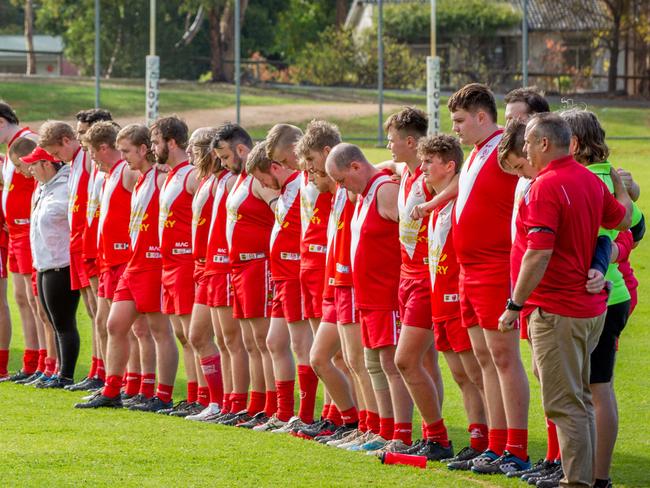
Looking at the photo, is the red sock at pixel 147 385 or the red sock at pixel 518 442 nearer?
the red sock at pixel 518 442

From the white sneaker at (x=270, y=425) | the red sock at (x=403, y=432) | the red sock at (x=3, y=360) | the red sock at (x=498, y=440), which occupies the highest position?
the red sock at (x=498, y=440)

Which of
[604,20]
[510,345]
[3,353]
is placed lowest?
[3,353]

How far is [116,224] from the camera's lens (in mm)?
11156

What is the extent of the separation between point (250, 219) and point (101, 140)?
184 cm

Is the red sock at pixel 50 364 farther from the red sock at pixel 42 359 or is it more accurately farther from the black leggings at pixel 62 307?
the black leggings at pixel 62 307

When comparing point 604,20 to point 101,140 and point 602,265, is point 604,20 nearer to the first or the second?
point 101,140

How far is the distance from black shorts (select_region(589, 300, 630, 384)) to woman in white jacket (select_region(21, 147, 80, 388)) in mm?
5887

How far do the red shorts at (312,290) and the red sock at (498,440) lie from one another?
1903 millimetres

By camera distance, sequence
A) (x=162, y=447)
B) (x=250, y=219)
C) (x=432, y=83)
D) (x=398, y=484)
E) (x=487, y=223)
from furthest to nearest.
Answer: (x=432, y=83) → (x=250, y=219) → (x=162, y=447) → (x=487, y=223) → (x=398, y=484)

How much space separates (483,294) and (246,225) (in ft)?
8.89

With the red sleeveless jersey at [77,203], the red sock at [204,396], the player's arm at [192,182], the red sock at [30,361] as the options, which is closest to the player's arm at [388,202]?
the player's arm at [192,182]

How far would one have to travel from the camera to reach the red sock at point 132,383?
11273 millimetres

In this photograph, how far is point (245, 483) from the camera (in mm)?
7395

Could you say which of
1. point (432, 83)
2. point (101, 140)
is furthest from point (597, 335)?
point (432, 83)
